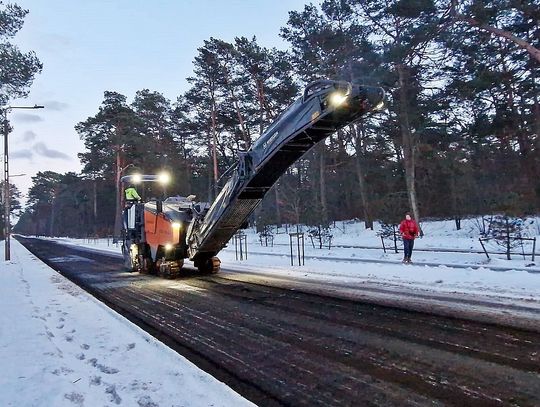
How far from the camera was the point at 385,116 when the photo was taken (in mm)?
33000

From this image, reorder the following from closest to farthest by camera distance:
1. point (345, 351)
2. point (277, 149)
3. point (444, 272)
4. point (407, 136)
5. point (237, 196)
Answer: point (345, 351) < point (277, 149) < point (237, 196) < point (444, 272) < point (407, 136)

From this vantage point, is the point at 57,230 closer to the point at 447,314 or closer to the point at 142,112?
the point at 142,112

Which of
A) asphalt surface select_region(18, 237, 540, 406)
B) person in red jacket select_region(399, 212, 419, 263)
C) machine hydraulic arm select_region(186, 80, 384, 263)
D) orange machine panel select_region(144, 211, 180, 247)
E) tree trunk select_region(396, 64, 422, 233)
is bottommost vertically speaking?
asphalt surface select_region(18, 237, 540, 406)

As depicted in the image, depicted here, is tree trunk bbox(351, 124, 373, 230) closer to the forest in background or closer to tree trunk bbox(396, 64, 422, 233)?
the forest in background

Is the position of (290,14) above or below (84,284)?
above

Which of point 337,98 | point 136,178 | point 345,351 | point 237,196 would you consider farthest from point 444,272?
point 136,178

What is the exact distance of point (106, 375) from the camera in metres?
4.86

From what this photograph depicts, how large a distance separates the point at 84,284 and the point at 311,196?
3304 cm

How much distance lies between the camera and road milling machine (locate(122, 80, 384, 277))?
8086 mm

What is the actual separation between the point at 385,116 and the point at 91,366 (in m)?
30.9

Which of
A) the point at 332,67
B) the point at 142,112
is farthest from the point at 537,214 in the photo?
the point at 142,112

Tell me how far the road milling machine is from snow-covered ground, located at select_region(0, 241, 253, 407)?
4.51 metres

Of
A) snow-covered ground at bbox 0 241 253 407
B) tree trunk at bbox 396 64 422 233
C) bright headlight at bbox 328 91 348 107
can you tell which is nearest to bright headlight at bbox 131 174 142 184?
snow-covered ground at bbox 0 241 253 407

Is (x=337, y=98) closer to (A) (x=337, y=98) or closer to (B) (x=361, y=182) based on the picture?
(A) (x=337, y=98)
